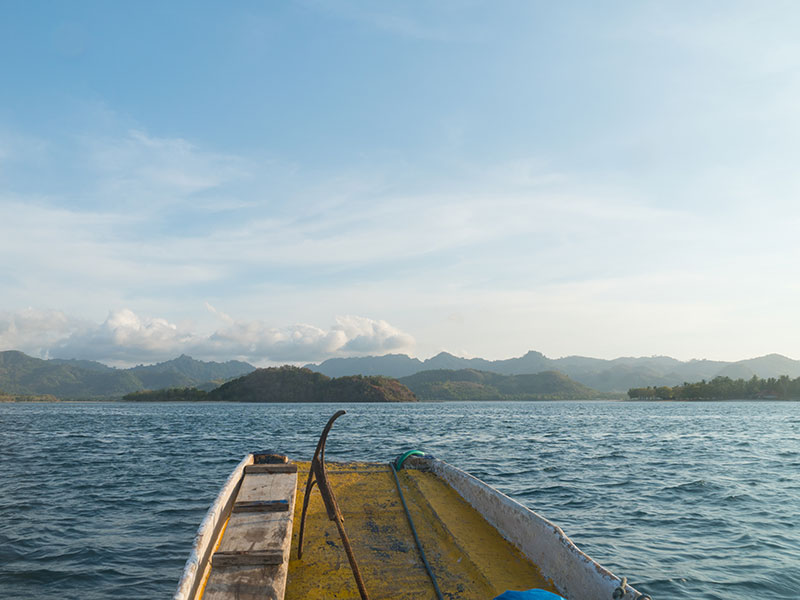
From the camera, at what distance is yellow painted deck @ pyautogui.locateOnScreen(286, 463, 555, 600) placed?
21.2 feet

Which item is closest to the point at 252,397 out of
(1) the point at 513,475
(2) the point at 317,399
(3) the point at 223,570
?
(2) the point at 317,399

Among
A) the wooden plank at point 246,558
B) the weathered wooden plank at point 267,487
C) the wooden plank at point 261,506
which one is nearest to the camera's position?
the wooden plank at point 246,558

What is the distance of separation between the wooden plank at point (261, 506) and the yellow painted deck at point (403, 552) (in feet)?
1.84

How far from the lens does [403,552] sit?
759 centimetres

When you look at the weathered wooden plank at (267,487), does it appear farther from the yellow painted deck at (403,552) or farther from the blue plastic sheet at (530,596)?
the blue plastic sheet at (530,596)

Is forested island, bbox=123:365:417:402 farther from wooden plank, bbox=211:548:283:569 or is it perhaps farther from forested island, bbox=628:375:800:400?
wooden plank, bbox=211:548:283:569

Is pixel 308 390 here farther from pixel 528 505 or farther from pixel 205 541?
pixel 205 541

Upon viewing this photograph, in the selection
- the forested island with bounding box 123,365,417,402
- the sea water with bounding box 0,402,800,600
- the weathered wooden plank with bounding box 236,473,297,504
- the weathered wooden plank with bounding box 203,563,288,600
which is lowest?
the forested island with bounding box 123,365,417,402

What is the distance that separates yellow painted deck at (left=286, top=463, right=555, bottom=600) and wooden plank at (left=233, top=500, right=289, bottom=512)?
561mm

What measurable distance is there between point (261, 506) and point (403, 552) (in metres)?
2.34

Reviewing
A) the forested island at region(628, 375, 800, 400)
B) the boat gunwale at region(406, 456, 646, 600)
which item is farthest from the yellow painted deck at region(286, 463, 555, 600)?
the forested island at region(628, 375, 800, 400)

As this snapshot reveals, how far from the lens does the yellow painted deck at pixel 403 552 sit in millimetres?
6469

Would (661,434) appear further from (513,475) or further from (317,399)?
(317,399)

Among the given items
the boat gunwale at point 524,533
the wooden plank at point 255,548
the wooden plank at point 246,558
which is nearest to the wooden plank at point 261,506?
the wooden plank at point 255,548
